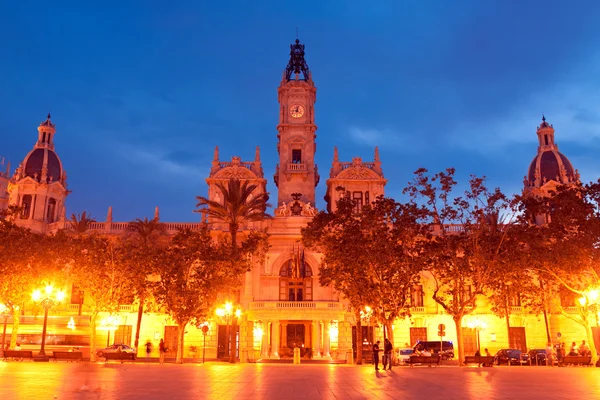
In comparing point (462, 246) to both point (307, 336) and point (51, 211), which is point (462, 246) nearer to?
point (307, 336)

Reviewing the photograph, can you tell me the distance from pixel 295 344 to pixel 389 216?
21.9 m

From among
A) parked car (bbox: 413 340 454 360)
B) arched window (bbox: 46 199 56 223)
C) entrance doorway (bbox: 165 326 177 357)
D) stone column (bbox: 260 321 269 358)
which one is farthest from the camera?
arched window (bbox: 46 199 56 223)

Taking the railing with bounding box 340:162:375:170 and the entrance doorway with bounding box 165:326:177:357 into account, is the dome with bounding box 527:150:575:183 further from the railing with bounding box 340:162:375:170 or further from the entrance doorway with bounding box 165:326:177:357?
the entrance doorway with bounding box 165:326:177:357

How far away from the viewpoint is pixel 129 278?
40.0 metres

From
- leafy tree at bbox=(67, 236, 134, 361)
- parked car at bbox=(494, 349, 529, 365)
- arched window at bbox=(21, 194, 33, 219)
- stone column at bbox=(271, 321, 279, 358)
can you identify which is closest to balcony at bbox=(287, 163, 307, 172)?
stone column at bbox=(271, 321, 279, 358)

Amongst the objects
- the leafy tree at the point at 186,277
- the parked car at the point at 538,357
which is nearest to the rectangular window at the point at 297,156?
the leafy tree at the point at 186,277

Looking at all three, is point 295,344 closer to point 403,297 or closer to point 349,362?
point 349,362

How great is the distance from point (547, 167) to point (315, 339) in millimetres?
34101

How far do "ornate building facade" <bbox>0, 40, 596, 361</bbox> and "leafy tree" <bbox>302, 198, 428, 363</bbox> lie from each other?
1101cm

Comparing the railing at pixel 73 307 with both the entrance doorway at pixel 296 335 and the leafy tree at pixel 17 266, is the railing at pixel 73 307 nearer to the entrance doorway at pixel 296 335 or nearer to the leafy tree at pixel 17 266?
the leafy tree at pixel 17 266

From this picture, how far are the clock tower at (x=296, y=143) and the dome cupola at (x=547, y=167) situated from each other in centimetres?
2525

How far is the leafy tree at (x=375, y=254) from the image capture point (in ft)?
116

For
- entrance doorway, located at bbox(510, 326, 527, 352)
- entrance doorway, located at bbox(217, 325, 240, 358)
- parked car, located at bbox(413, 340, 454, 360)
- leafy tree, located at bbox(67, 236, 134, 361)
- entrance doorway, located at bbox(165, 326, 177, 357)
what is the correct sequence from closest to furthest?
leafy tree, located at bbox(67, 236, 134, 361) < parked car, located at bbox(413, 340, 454, 360) < entrance doorway, located at bbox(217, 325, 240, 358) < entrance doorway, located at bbox(510, 326, 527, 352) < entrance doorway, located at bbox(165, 326, 177, 357)

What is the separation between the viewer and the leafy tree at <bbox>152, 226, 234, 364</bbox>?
3916 cm
